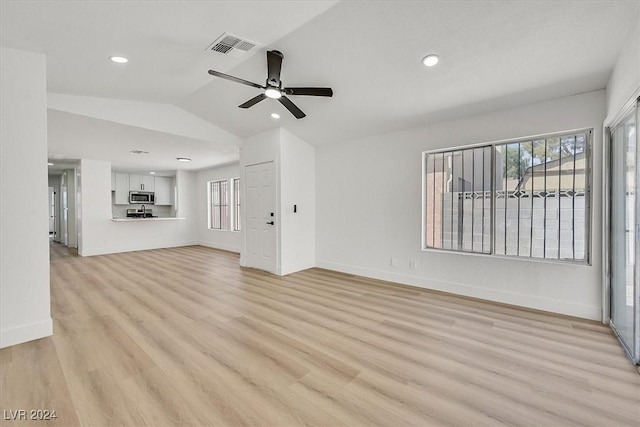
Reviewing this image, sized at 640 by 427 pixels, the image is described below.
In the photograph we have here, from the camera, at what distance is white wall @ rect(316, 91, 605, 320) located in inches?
121

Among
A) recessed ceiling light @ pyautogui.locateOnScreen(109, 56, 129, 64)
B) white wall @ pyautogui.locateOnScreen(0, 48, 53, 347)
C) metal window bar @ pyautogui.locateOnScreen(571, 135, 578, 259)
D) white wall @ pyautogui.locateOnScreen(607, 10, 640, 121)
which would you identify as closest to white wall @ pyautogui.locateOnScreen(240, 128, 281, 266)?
recessed ceiling light @ pyautogui.locateOnScreen(109, 56, 129, 64)

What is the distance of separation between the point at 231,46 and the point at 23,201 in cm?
244

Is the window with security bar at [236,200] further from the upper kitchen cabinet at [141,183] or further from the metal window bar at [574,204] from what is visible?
the metal window bar at [574,204]

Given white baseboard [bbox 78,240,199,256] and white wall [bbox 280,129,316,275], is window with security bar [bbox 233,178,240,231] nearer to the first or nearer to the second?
Result: white baseboard [bbox 78,240,199,256]

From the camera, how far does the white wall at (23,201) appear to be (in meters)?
2.46

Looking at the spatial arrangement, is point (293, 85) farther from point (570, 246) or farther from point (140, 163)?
point (140, 163)

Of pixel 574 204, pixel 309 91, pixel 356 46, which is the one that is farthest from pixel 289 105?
pixel 574 204

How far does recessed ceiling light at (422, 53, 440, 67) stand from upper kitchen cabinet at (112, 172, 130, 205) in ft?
32.0

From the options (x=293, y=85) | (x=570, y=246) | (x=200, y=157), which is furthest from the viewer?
(x=200, y=157)

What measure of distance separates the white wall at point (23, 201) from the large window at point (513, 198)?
4.56m

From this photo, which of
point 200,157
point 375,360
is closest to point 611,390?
point 375,360

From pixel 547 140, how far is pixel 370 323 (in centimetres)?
305

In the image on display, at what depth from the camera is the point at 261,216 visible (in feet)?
17.7

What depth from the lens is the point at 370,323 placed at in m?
2.95
